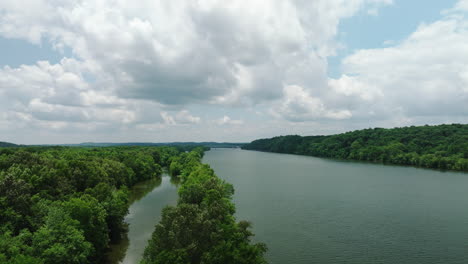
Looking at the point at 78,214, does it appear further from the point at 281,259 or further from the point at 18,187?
the point at 281,259

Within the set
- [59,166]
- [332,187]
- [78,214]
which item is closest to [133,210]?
[59,166]

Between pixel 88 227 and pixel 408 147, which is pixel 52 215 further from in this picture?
pixel 408 147

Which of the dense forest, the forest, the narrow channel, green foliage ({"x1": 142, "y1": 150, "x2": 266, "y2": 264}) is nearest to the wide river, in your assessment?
the narrow channel

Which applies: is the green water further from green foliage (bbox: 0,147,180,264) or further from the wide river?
green foliage (bbox: 0,147,180,264)

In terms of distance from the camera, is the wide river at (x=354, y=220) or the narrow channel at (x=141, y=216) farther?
the wide river at (x=354, y=220)

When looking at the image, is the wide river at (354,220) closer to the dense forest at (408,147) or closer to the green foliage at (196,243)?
the green foliage at (196,243)

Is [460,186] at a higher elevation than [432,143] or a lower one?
lower

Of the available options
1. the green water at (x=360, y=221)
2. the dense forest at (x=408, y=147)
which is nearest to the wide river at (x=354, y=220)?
the green water at (x=360, y=221)

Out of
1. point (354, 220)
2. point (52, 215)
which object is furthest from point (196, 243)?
point (354, 220)
